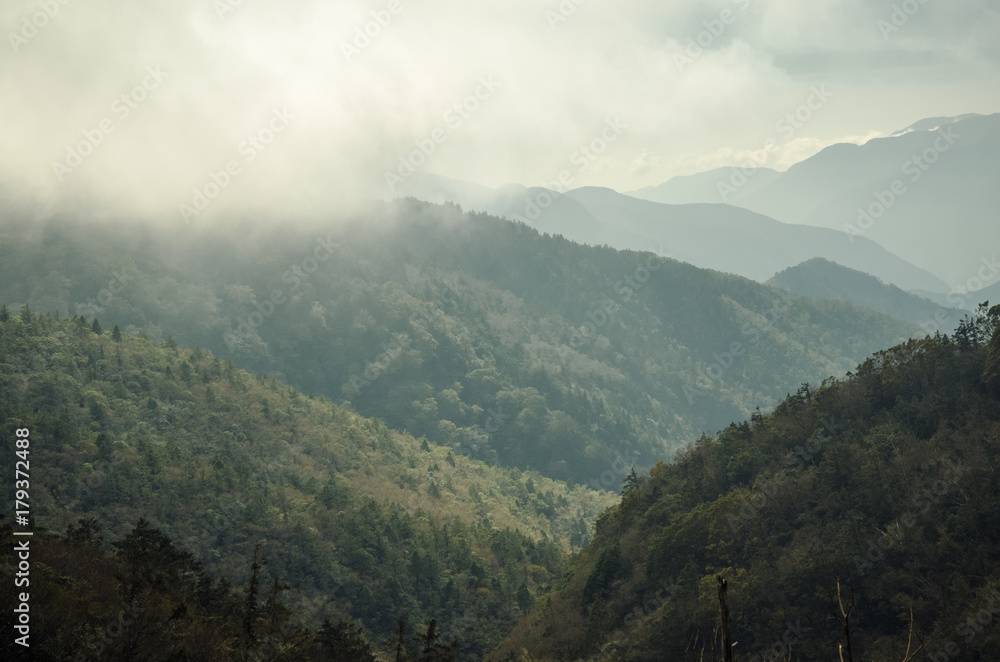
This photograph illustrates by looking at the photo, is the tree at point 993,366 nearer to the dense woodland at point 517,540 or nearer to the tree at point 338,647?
the dense woodland at point 517,540

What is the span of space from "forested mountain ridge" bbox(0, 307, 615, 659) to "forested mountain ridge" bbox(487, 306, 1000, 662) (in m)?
24.3

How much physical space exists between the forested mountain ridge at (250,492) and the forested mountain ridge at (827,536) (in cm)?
2433

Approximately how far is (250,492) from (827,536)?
92245mm

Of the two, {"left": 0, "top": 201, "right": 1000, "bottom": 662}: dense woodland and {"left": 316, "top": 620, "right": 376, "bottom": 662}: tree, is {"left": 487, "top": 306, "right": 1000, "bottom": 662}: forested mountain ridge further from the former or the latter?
{"left": 316, "top": 620, "right": 376, "bottom": 662}: tree

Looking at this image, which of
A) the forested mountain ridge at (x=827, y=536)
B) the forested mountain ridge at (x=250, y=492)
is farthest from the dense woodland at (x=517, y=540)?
the forested mountain ridge at (x=250, y=492)

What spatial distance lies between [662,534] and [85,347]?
Answer: 438ft

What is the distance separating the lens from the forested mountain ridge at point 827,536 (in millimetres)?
52406

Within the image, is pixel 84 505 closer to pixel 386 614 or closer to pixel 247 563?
pixel 247 563

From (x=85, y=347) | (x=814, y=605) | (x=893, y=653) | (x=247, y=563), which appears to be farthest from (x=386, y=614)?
(x=85, y=347)

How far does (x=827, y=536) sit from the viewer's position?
62.8m

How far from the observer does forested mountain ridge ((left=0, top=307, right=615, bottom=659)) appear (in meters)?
105

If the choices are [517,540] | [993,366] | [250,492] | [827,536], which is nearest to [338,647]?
[827,536]

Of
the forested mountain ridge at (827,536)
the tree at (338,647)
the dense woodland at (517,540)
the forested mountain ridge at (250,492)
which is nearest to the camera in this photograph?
the dense woodland at (517,540)

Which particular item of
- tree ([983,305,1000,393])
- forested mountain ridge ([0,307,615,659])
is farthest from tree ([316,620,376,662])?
tree ([983,305,1000,393])
